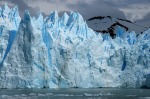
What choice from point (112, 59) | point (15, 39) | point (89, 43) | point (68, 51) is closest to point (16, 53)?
point (15, 39)

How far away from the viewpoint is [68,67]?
4725 cm

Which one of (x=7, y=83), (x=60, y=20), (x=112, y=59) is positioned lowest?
(x=7, y=83)

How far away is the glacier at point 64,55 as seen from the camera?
44.1m

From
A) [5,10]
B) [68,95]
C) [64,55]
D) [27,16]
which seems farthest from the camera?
[5,10]

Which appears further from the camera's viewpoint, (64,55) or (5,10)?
(5,10)

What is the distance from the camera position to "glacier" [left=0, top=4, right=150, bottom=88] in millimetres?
44062

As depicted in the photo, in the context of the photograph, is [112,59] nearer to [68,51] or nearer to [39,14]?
[68,51]

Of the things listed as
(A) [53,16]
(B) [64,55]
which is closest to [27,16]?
(B) [64,55]

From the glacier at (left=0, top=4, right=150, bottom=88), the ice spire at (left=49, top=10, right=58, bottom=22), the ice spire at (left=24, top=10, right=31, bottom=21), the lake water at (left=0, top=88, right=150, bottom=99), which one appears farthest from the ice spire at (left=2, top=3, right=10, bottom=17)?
the lake water at (left=0, top=88, right=150, bottom=99)

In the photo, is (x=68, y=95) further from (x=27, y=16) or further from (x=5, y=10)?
(x=5, y=10)

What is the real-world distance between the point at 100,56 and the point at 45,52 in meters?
8.65

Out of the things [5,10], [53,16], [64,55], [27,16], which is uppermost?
[5,10]

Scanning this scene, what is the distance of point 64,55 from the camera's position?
47188 mm

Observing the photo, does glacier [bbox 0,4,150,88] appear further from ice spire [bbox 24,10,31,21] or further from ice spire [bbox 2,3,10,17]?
ice spire [bbox 24,10,31,21]
